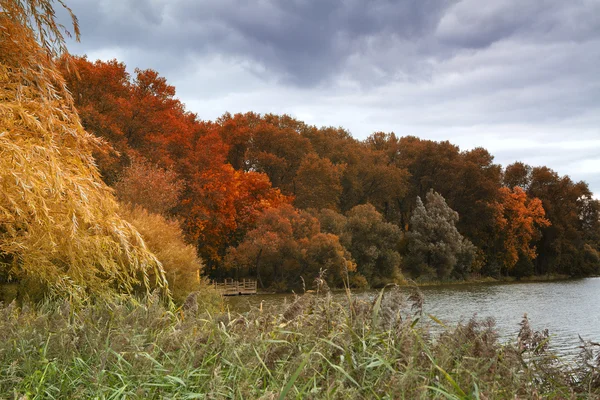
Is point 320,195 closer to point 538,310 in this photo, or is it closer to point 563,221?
point 538,310

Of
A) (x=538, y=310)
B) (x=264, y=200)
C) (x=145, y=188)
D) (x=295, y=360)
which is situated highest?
(x=264, y=200)

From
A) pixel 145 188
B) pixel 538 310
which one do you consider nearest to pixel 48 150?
pixel 145 188

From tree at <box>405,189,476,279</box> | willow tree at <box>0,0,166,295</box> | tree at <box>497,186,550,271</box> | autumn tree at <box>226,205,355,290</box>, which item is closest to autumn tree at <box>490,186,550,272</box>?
tree at <box>497,186,550,271</box>

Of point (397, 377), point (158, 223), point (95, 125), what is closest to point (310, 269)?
point (95, 125)

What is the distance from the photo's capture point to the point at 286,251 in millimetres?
35781

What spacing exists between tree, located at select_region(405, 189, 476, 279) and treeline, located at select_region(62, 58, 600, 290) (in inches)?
4.3

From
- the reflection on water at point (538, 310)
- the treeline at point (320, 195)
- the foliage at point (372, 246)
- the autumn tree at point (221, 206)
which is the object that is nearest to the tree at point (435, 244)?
the treeline at point (320, 195)

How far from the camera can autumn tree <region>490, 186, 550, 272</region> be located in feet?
174

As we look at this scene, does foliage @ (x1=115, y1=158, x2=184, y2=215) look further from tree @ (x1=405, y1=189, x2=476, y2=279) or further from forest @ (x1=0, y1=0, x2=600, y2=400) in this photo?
tree @ (x1=405, y1=189, x2=476, y2=279)

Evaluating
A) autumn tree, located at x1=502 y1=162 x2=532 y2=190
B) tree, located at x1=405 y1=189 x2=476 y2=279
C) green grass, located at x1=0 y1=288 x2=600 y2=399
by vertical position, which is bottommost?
green grass, located at x1=0 y1=288 x2=600 y2=399

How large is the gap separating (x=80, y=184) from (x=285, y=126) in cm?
4000

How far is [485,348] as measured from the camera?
341 cm

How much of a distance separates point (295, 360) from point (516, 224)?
53978 mm

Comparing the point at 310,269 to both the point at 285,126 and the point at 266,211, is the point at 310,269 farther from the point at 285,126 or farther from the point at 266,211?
the point at 285,126
